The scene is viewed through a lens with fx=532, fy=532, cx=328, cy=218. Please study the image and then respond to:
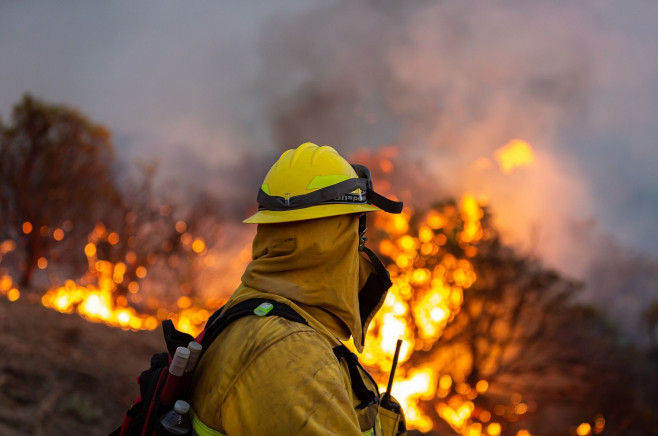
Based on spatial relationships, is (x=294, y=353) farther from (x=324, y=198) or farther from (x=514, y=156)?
(x=514, y=156)

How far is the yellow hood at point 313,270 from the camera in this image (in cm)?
200

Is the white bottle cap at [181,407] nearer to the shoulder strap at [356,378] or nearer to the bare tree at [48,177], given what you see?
the shoulder strap at [356,378]

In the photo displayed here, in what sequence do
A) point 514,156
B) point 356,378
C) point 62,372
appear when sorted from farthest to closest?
point 514,156, point 62,372, point 356,378

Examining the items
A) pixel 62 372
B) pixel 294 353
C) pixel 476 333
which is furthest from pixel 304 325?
pixel 476 333

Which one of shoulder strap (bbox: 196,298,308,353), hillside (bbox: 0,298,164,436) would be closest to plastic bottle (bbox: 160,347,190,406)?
shoulder strap (bbox: 196,298,308,353)

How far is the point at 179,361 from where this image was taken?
1707 millimetres

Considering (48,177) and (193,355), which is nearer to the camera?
(193,355)

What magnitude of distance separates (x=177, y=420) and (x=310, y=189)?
94 cm

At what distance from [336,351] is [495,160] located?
1270 inches

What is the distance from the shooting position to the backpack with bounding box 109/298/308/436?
69.0 inches

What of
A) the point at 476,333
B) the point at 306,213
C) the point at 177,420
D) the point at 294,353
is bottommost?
the point at 476,333

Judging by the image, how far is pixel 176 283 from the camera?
2470cm

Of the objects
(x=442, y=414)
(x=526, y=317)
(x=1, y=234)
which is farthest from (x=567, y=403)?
(x=1, y=234)

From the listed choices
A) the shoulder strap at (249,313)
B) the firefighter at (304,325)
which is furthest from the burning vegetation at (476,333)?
the shoulder strap at (249,313)
